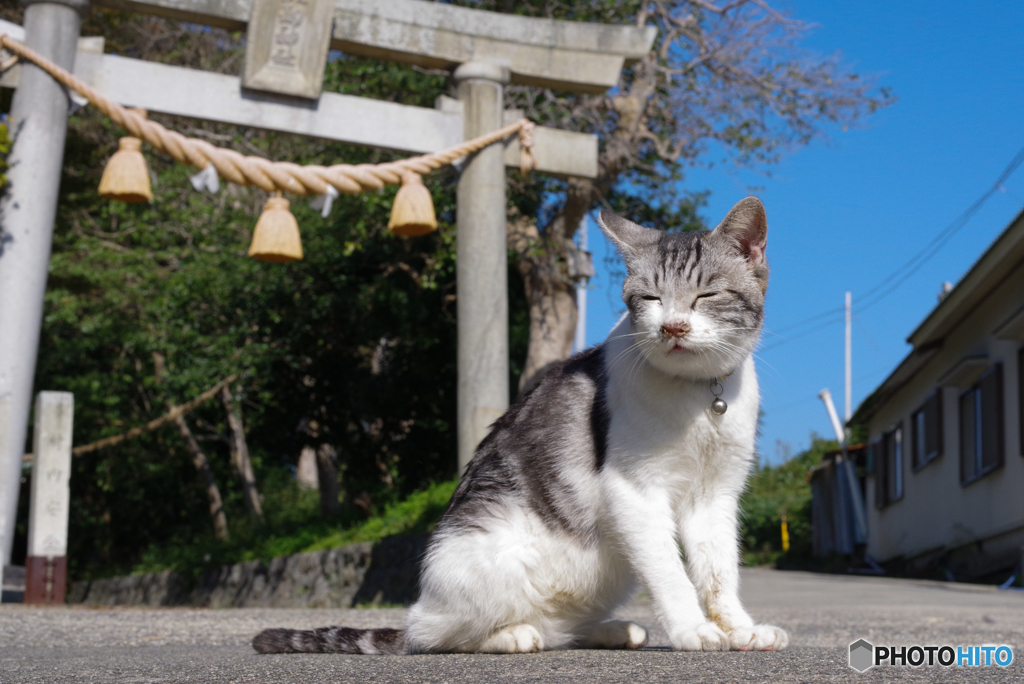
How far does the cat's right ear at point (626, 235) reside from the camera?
2.83m

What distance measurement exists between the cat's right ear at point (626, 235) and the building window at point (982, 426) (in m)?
9.28

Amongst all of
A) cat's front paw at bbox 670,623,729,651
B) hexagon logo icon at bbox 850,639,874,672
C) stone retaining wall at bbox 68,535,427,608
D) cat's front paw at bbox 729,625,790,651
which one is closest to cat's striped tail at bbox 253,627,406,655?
cat's front paw at bbox 670,623,729,651

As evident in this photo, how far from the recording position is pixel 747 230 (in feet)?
8.93

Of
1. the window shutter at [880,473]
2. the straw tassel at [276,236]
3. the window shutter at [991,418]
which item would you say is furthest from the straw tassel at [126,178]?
the window shutter at [880,473]

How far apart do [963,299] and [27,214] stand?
399 inches

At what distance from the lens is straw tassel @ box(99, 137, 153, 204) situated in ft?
19.7

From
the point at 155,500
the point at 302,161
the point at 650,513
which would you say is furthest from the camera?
the point at 155,500

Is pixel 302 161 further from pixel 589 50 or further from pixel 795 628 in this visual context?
pixel 795 628

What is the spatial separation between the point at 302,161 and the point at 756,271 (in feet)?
36.4

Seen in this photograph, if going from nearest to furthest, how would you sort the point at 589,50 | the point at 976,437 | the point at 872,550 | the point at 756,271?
the point at 756,271 → the point at 589,50 → the point at 976,437 → the point at 872,550

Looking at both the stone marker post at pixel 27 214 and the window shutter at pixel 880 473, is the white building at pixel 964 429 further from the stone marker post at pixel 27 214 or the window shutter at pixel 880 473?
the stone marker post at pixel 27 214

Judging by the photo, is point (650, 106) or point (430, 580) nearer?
point (430, 580)

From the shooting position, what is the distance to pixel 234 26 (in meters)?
6.87

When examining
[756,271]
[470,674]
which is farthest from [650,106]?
[470,674]
